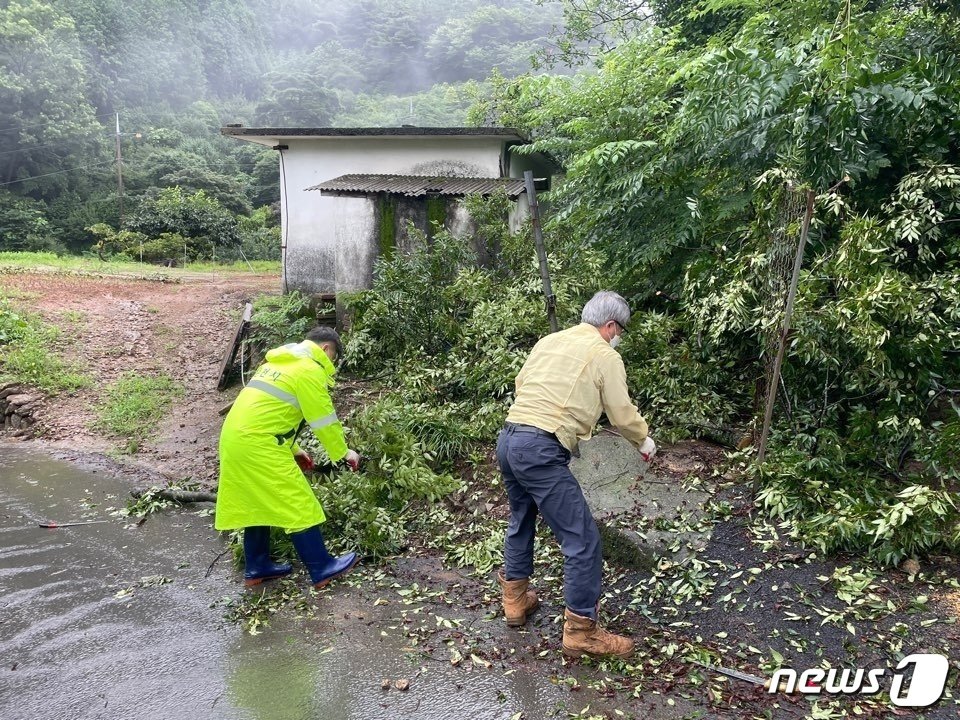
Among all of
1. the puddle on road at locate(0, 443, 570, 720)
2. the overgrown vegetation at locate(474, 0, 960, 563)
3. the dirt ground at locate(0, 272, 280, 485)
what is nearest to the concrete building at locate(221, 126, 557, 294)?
the dirt ground at locate(0, 272, 280, 485)

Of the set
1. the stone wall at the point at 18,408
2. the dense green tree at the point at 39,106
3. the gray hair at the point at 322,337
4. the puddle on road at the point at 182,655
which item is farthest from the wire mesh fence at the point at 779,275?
the dense green tree at the point at 39,106

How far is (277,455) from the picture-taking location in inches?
180

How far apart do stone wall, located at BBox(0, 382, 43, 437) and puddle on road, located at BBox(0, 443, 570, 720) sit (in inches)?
181

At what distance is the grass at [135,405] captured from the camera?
357 inches

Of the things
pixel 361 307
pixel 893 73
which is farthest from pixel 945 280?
pixel 361 307

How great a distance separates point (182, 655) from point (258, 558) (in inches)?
37.8

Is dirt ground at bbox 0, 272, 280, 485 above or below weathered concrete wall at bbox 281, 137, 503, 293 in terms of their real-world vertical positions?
below

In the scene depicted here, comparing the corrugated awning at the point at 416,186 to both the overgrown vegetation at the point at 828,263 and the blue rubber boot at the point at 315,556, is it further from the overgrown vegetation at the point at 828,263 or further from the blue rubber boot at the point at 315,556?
the blue rubber boot at the point at 315,556

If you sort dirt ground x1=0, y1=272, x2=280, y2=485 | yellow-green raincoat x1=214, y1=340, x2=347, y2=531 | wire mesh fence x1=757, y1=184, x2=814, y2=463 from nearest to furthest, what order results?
yellow-green raincoat x1=214, y1=340, x2=347, y2=531
wire mesh fence x1=757, y1=184, x2=814, y2=463
dirt ground x1=0, y1=272, x2=280, y2=485

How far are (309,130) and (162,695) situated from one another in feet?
39.5

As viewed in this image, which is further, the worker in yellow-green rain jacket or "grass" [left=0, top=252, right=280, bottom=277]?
"grass" [left=0, top=252, right=280, bottom=277]

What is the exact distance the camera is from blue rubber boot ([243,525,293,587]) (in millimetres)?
4777

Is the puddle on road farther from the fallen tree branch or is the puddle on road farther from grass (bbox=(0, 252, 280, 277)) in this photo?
grass (bbox=(0, 252, 280, 277))

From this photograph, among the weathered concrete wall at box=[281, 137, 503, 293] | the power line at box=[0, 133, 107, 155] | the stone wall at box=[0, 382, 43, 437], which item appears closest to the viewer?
the stone wall at box=[0, 382, 43, 437]
